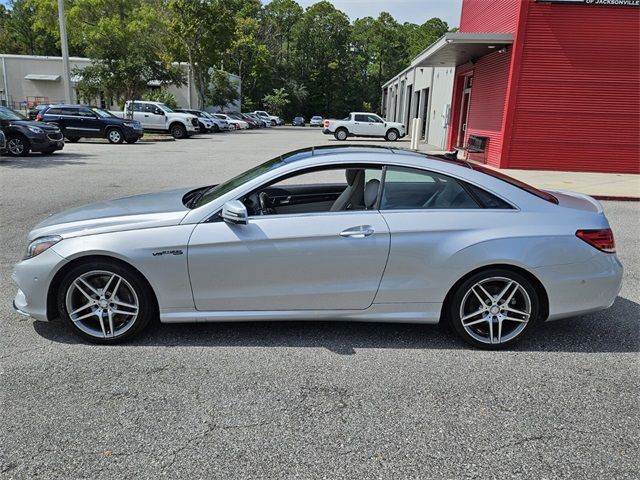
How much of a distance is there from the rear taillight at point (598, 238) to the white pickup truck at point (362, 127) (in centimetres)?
2957

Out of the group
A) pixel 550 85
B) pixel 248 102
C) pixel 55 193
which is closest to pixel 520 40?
pixel 550 85

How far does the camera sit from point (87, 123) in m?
23.3

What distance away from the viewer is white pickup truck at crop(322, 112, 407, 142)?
1284 inches

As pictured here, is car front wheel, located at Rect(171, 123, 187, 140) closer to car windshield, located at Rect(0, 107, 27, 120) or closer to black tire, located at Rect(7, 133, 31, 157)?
car windshield, located at Rect(0, 107, 27, 120)

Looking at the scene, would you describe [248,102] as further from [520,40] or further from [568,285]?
[568,285]

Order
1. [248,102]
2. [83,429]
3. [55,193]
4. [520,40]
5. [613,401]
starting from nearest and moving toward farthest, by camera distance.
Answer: [83,429] < [613,401] < [55,193] < [520,40] < [248,102]

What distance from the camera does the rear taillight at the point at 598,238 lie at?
12.5ft

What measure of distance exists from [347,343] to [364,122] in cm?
3003

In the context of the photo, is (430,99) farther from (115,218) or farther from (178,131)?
(115,218)

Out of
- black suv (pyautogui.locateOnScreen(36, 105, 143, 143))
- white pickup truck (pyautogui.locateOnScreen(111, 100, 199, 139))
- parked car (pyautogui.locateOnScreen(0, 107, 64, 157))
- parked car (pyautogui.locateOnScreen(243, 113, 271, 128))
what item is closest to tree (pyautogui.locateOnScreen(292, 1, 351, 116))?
parked car (pyautogui.locateOnScreen(243, 113, 271, 128))

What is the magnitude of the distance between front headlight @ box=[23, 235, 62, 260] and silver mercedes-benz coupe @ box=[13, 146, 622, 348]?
14 mm

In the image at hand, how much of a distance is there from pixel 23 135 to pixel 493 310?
1659 centimetres

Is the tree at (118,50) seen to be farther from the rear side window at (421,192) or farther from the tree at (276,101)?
the rear side window at (421,192)

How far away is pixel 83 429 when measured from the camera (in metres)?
2.87
